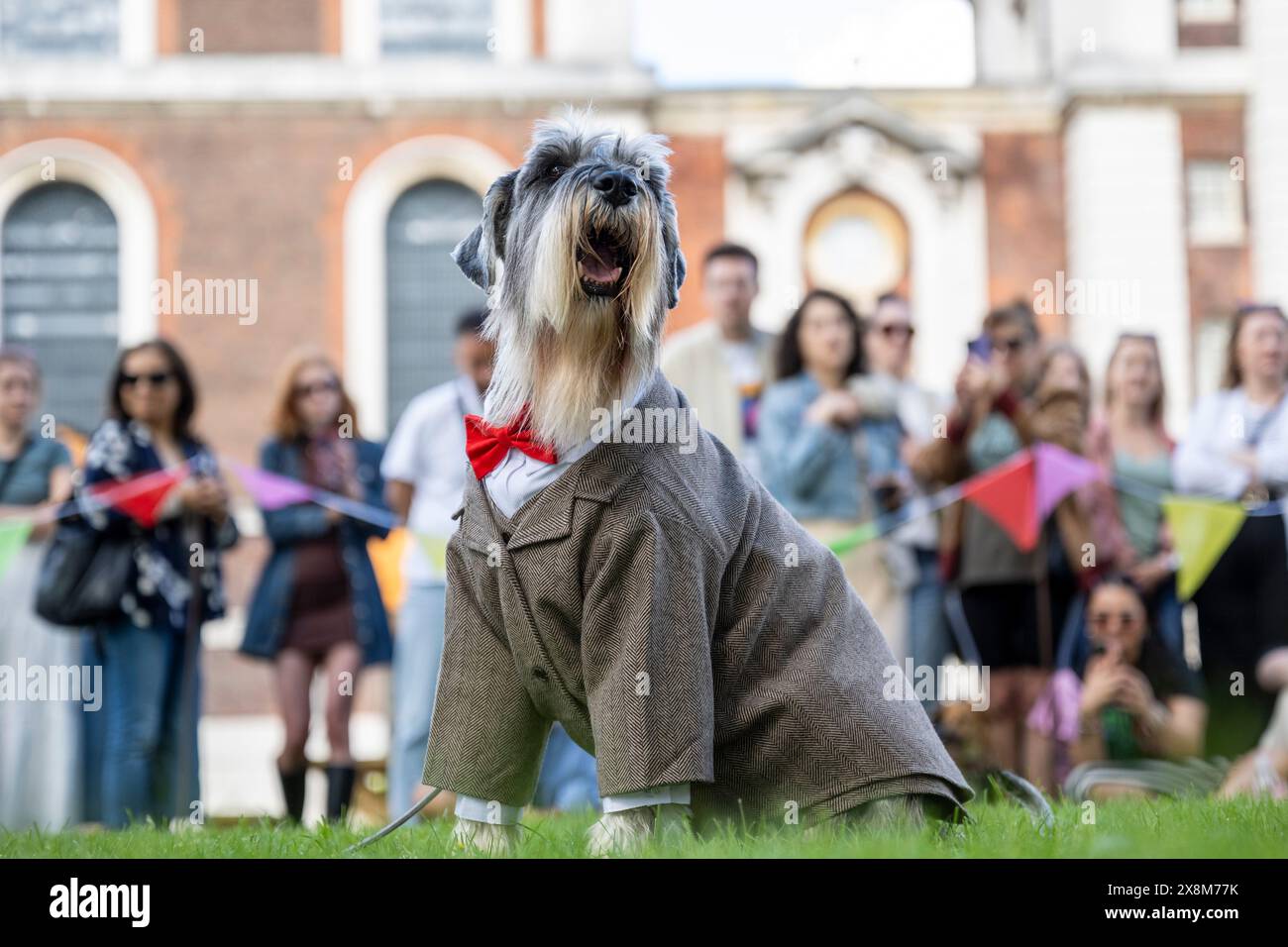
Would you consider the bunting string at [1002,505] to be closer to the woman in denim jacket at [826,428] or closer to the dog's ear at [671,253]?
the woman in denim jacket at [826,428]

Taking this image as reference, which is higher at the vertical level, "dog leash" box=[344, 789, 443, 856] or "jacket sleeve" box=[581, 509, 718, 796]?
"jacket sleeve" box=[581, 509, 718, 796]

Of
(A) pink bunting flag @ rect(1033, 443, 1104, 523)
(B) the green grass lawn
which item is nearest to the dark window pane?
(A) pink bunting flag @ rect(1033, 443, 1104, 523)

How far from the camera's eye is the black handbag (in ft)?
22.6

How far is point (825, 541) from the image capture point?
7363 mm

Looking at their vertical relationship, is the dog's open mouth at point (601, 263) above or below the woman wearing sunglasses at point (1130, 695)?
above

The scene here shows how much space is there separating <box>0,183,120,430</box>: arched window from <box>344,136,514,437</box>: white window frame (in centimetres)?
290

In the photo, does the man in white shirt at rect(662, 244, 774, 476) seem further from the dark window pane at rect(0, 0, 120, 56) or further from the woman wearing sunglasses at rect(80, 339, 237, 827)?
the dark window pane at rect(0, 0, 120, 56)

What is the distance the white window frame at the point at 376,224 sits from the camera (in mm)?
18484

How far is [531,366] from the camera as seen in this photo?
12.7 ft

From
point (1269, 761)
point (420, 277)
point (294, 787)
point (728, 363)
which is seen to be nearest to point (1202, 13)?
point (420, 277)

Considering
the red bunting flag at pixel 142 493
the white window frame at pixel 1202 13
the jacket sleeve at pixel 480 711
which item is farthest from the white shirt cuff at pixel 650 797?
the white window frame at pixel 1202 13

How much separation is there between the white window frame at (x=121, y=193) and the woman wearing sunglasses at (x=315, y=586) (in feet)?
37.2
